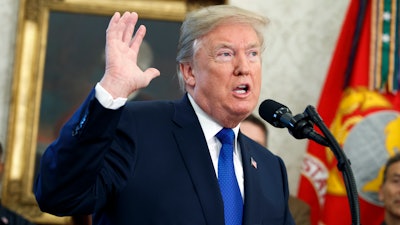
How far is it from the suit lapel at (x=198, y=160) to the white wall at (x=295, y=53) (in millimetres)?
2616

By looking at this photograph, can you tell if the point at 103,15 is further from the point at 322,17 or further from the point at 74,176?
the point at 74,176

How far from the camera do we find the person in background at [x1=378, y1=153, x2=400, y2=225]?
4.38m

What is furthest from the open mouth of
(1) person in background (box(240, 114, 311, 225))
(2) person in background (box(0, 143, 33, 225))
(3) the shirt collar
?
(2) person in background (box(0, 143, 33, 225))

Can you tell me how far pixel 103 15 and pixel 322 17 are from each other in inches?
56.9

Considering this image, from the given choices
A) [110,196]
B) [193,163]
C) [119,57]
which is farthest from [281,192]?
[119,57]

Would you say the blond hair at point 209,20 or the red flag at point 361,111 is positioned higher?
the blond hair at point 209,20

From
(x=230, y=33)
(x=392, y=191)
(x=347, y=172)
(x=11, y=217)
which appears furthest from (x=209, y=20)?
(x=11, y=217)

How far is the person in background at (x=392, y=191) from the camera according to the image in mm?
4375

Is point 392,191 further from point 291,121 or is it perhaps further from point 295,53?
point 291,121

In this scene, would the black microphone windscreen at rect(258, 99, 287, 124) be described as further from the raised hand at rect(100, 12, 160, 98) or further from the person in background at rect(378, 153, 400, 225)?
the person in background at rect(378, 153, 400, 225)

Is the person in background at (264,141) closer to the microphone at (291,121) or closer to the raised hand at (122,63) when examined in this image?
the microphone at (291,121)

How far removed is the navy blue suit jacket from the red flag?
2.11 meters

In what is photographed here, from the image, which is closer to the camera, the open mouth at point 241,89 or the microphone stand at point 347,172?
the microphone stand at point 347,172

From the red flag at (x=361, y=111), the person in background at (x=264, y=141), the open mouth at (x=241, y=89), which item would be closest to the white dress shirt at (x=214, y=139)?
the open mouth at (x=241, y=89)
